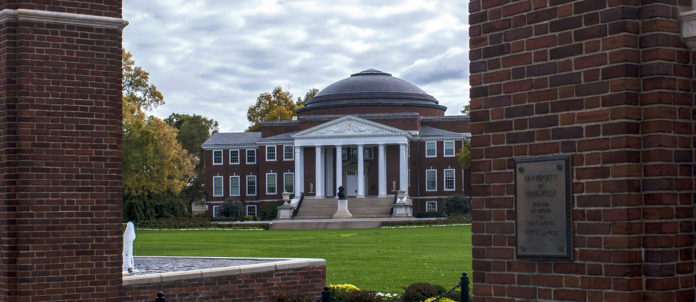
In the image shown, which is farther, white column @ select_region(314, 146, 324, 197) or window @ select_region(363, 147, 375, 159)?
window @ select_region(363, 147, 375, 159)

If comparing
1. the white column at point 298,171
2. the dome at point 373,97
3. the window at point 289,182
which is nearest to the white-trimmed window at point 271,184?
the window at point 289,182

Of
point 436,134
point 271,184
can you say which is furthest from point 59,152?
point 271,184

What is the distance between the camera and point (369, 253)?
2919cm

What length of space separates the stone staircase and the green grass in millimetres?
26168

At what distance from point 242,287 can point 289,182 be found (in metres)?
63.3

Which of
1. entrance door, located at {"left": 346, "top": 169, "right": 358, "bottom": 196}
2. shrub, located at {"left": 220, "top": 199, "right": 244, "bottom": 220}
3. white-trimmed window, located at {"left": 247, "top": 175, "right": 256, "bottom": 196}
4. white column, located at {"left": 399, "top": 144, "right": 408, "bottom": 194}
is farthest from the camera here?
white-trimmed window, located at {"left": 247, "top": 175, "right": 256, "bottom": 196}

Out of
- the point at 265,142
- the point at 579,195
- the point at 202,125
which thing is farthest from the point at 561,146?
the point at 202,125

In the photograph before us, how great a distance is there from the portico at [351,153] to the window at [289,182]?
1599mm

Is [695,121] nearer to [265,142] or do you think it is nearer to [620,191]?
[620,191]

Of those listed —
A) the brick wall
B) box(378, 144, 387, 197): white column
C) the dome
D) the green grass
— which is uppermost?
the dome

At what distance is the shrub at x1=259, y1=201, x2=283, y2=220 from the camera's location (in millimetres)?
72863

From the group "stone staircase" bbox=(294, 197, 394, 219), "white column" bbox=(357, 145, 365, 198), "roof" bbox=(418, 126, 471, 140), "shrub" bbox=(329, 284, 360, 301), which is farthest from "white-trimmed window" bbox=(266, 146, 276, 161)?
"shrub" bbox=(329, 284, 360, 301)

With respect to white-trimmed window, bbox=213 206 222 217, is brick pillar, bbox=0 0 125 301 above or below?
above

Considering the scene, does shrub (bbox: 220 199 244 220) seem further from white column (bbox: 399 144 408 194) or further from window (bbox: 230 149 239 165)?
white column (bbox: 399 144 408 194)
